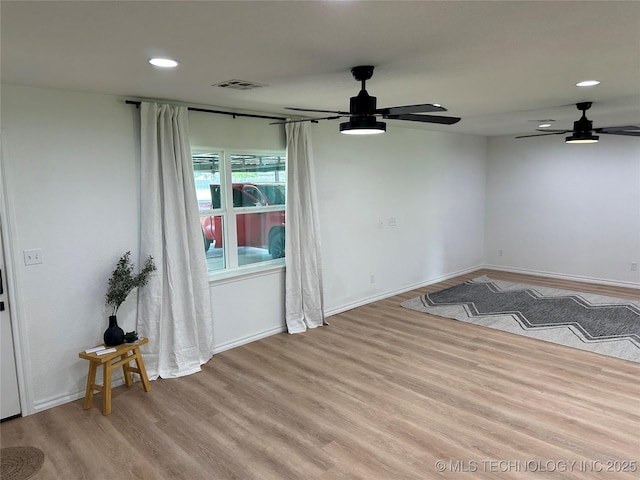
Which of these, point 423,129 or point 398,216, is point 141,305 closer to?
point 398,216

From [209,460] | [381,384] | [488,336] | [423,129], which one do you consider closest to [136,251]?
[209,460]

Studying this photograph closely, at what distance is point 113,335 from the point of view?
3439mm

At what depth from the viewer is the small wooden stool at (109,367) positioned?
10.8 feet

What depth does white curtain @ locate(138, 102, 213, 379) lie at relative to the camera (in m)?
3.76

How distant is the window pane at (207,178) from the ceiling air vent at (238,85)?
1150mm

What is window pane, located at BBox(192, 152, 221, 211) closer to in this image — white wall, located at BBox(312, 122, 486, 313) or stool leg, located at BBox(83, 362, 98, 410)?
white wall, located at BBox(312, 122, 486, 313)

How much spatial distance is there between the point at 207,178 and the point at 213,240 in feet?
2.14

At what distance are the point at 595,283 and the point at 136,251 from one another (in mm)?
6973

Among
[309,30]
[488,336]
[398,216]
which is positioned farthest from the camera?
[398,216]

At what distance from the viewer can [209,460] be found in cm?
271

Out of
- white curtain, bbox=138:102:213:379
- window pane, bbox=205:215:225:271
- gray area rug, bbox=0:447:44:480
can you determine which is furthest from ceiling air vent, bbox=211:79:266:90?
gray area rug, bbox=0:447:44:480

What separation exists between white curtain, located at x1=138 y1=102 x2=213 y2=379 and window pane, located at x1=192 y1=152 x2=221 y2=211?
1.11ft

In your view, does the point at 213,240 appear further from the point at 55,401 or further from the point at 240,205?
the point at 55,401

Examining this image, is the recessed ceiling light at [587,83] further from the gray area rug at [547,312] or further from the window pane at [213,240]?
the window pane at [213,240]
